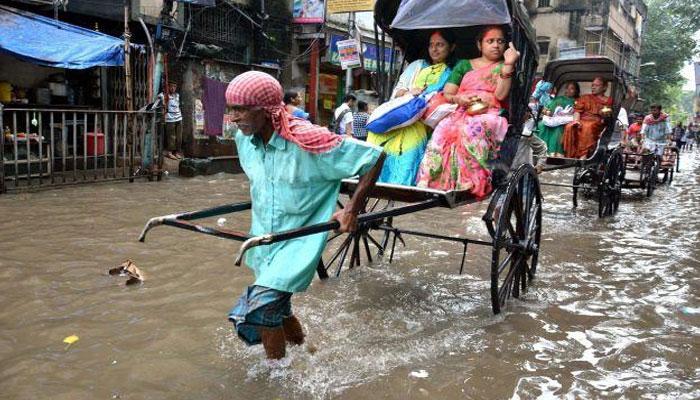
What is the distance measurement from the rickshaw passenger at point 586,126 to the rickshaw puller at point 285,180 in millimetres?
6223

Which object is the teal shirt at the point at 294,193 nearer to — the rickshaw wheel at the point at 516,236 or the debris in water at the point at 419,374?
the debris in water at the point at 419,374

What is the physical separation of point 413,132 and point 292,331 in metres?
1.82

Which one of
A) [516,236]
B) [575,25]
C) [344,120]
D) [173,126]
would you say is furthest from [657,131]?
[575,25]

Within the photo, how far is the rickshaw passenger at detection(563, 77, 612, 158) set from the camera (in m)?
8.00

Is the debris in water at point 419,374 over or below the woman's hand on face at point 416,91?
below

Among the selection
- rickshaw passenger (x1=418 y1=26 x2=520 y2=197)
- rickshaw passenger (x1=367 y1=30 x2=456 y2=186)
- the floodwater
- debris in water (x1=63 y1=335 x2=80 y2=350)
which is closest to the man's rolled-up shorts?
the floodwater

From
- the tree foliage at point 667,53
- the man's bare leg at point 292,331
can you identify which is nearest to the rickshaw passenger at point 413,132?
the man's bare leg at point 292,331

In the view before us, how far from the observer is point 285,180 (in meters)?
2.71

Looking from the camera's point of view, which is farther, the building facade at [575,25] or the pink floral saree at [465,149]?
the building facade at [575,25]

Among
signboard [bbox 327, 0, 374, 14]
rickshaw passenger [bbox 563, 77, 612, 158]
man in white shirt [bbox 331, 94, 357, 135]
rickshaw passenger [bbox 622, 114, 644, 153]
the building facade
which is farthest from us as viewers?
the building facade

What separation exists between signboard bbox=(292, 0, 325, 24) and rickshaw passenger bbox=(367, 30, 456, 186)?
1133 centimetres

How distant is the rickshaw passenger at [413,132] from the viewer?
420 centimetres

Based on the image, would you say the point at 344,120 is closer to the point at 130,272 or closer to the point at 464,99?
the point at 464,99

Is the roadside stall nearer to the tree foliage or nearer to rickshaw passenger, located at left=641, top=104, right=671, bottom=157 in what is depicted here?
rickshaw passenger, located at left=641, top=104, right=671, bottom=157
